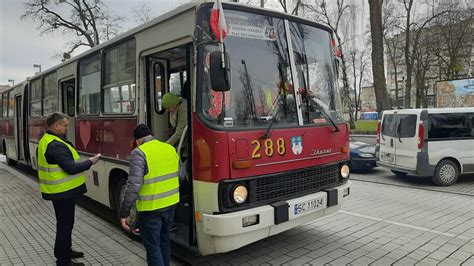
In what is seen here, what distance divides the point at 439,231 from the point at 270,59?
3717 millimetres

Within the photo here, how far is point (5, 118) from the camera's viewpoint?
13727mm

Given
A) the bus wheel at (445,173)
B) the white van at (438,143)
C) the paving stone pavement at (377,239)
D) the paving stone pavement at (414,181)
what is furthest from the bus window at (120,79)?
the bus wheel at (445,173)

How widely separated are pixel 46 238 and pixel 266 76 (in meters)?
4.10

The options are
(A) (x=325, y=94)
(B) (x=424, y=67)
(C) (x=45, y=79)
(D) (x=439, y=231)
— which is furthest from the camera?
(B) (x=424, y=67)

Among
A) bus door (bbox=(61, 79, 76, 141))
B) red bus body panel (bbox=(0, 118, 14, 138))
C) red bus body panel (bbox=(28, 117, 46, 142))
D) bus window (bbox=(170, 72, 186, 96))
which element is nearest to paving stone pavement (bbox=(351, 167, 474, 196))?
bus window (bbox=(170, 72, 186, 96))

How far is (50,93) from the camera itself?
8.60m

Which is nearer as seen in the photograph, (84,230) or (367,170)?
(84,230)

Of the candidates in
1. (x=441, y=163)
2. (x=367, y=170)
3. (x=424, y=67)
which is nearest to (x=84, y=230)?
(x=441, y=163)

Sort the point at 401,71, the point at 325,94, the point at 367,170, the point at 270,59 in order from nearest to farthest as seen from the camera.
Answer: the point at 270,59 < the point at 325,94 < the point at 367,170 < the point at 401,71

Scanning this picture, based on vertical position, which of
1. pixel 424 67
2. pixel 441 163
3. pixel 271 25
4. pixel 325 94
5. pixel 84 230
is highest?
pixel 424 67

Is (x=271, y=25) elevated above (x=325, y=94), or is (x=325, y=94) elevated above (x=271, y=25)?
(x=271, y=25)

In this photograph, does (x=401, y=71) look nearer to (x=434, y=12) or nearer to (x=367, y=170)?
(x=434, y=12)

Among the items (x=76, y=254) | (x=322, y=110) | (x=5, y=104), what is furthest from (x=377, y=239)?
(x=5, y=104)

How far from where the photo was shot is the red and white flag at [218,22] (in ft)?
11.9
